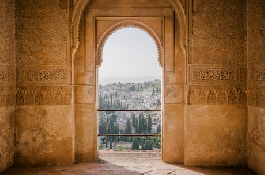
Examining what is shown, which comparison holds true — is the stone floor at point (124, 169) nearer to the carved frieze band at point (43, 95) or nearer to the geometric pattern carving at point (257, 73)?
the carved frieze band at point (43, 95)

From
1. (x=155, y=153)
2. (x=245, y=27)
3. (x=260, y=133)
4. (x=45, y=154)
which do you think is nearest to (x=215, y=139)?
(x=260, y=133)

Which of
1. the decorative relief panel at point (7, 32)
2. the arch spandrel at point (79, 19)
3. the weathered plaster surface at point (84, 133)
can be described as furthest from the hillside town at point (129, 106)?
the decorative relief panel at point (7, 32)

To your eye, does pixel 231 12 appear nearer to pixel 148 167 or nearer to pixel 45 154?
pixel 148 167

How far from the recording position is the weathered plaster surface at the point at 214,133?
4582 millimetres

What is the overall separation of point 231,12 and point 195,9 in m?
0.73

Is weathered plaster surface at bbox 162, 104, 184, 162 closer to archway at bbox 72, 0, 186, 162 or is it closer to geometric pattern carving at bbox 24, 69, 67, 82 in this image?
archway at bbox 72, 0, 186, 162

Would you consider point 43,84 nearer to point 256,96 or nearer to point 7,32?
point 7,32

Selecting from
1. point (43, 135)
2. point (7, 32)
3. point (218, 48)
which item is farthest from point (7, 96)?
point (218, 48)

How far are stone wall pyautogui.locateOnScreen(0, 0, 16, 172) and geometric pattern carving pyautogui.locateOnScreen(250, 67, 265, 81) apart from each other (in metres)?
4.77

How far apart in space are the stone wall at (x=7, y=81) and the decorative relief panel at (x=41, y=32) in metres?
0.17

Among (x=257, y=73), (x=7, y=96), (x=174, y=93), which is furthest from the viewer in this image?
(x=174, y=93)

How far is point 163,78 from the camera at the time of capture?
493 cm

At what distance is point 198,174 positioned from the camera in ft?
13.6

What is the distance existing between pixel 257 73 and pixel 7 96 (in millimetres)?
4819
